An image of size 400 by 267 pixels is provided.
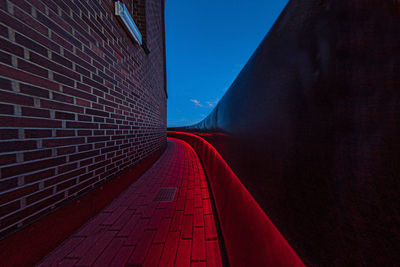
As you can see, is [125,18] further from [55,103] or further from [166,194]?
[166,194]

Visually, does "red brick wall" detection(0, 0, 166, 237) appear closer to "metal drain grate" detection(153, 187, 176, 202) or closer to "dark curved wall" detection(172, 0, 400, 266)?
"metal drain grate" detection(153, 187, 176, 202)

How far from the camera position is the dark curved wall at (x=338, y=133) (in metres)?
0.24

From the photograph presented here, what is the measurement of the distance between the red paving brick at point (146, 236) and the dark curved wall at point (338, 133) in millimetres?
1078

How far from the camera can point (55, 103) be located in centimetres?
116

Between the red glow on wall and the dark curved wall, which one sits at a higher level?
the dark curved wall

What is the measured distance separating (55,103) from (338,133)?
183 centimetres

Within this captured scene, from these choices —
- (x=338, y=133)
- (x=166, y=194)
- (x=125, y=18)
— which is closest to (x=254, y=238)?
(x=338, y=133)

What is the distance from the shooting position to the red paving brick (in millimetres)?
1084

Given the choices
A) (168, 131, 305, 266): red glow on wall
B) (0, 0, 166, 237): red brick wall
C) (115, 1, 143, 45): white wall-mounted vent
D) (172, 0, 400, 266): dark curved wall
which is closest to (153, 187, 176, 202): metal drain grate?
(0, 0, 166, 237): red brick wall

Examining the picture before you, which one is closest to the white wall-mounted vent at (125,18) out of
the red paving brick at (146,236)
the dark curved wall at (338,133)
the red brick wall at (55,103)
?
the red brick wall at (55,103)

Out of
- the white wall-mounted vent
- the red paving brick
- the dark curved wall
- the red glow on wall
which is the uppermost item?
the white wall-mounted vent

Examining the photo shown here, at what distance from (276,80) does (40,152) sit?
168 centimetres

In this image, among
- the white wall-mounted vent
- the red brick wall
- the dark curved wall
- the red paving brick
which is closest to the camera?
the dark curved wall

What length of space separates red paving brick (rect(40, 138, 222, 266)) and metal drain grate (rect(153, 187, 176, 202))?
0.07 metres
